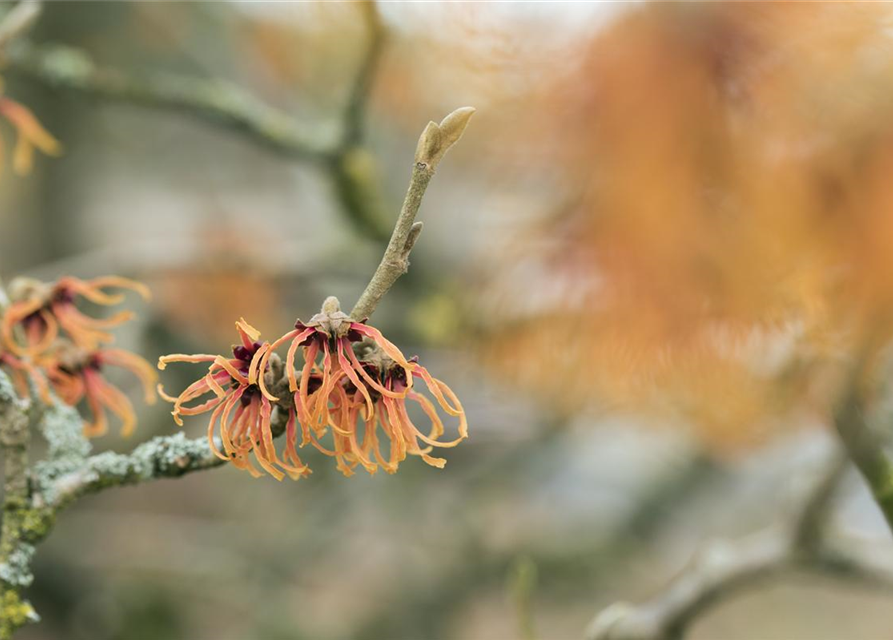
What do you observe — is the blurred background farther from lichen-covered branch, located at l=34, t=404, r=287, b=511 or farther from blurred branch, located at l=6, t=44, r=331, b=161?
lichen-covered branch, located at l=34, t=404, r=287, b=511

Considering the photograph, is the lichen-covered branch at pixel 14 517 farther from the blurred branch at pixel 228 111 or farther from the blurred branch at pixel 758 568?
the blurred branch at pixel 228 111

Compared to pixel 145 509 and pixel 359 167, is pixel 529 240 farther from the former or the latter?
pixel 145 509

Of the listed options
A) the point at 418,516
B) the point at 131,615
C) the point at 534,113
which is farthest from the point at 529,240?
the point at 131,615

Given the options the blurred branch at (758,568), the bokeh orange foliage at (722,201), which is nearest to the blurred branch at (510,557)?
the bokeh orange foliage at (722,201)

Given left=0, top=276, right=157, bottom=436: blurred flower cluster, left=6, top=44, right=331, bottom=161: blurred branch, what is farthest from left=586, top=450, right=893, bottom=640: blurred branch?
left=6, top=44, right=331, bottom=161: blurred branch

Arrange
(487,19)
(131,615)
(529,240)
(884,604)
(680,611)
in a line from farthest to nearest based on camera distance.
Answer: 1. (884,604)
2. (131,615)
3. (529,240)
4. (487,19)
5. (680,611)

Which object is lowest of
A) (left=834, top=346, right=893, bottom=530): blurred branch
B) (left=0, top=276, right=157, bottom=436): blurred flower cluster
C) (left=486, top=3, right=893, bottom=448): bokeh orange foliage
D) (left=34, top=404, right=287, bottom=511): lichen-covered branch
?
(left=834, top=346, right=893, bottom=530): blurred branch

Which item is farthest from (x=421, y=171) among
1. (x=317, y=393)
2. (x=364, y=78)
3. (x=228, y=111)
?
(x=228, y=111)

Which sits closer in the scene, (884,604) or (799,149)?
(799,149)
